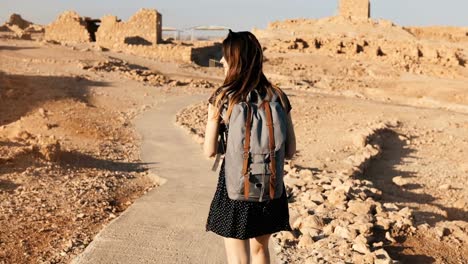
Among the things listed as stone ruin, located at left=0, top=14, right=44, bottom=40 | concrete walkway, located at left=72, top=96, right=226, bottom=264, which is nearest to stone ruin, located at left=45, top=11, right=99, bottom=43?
stone ruin, located at left=0, top=14, right=44, bottom=40

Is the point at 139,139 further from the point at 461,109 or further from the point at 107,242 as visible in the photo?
the point at 461,109

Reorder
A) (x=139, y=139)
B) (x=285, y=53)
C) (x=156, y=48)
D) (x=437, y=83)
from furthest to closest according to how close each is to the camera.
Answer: (x=285, y=53)
(x=156, y=48)
(x=437, y=83)
(x=139, y=139)

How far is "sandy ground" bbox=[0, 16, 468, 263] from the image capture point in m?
5.23

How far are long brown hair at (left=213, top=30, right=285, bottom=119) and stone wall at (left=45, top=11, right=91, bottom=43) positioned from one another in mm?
27531

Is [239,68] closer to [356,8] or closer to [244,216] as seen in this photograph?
[244,216]

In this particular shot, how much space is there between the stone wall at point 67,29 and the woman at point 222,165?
27.5 meters

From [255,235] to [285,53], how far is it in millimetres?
28146

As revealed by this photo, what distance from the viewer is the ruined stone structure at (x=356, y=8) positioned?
40.4 m

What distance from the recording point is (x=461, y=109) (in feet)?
62.2

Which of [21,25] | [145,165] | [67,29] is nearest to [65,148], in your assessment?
[145,165]

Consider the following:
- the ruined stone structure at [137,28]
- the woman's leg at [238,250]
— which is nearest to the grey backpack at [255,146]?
the woman's leg at [238,250]

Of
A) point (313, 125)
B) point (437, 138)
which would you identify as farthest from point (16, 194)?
point (437, 138)

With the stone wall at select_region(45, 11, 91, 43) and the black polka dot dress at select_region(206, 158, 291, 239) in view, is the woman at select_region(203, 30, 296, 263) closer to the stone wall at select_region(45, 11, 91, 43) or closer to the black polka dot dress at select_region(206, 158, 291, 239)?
the black polka dot dress at select_region(206, 158, 291, 239)

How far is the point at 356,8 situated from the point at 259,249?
39.8 meters
